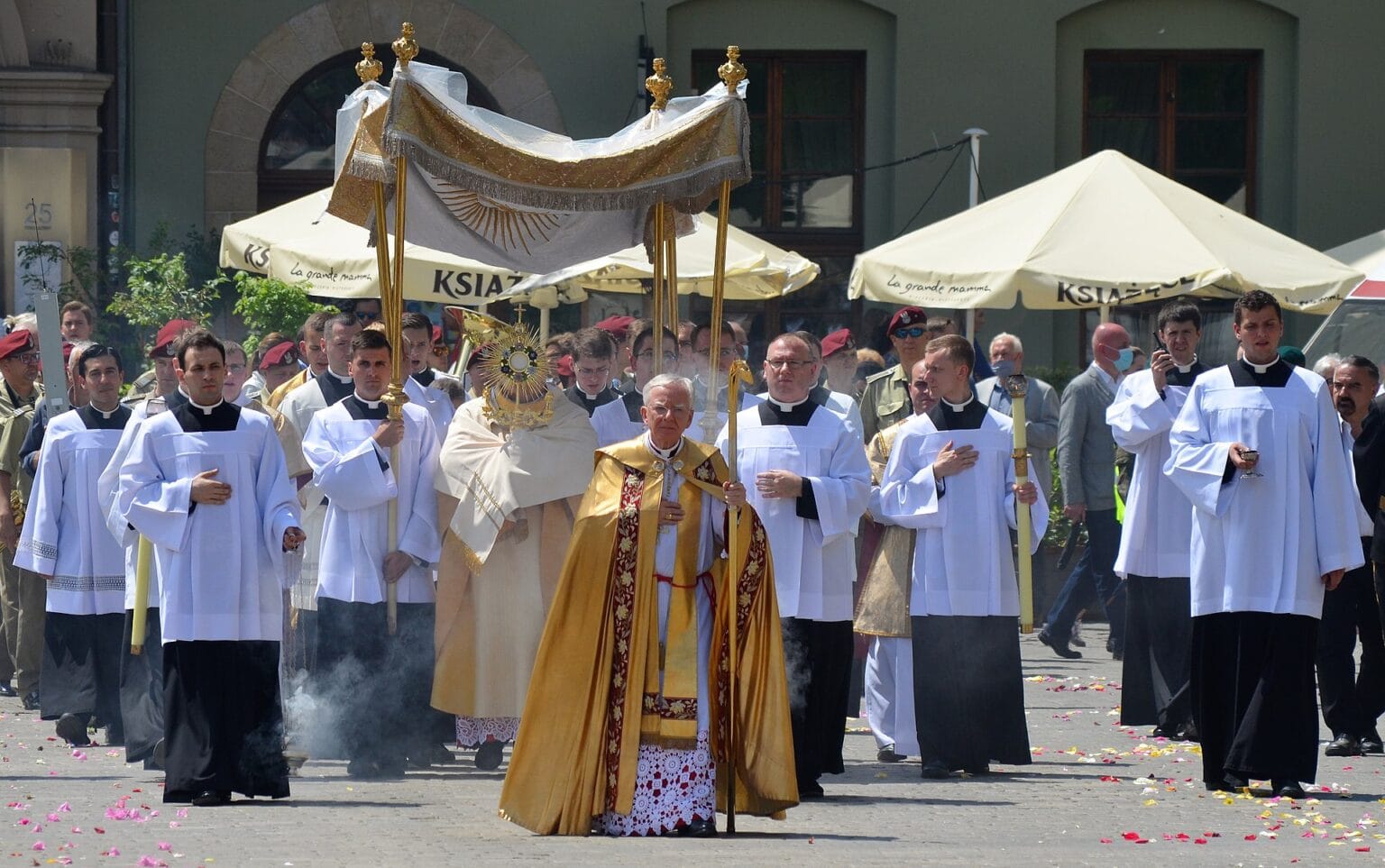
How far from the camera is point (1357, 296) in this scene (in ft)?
49.0

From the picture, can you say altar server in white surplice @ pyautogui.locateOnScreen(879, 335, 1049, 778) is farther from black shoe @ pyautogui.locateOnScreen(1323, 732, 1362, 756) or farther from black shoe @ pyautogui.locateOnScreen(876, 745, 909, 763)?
black shoe @ pyautogui.locateOnScreen(1323, 732, 1362, 756)

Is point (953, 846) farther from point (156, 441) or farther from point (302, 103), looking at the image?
point (302, 103)

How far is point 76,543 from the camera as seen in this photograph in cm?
1116

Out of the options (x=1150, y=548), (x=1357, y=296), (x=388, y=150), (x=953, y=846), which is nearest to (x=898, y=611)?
(x=1150, y=548)

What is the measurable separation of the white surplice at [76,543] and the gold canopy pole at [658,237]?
2.78m

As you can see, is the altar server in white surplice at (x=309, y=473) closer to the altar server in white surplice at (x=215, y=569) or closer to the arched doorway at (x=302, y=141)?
the altar server in white surplice at (x=215, y=569)

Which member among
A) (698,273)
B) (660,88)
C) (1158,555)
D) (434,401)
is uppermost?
(660,88)

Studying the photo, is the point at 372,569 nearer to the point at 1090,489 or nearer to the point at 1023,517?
the point at 1023,517

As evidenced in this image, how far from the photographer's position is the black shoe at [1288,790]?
9398 mm

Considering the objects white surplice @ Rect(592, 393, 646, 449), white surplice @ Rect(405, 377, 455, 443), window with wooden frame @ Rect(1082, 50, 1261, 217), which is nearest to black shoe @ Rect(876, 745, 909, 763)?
white surplice @ Rect(592, 393, 646, 449)

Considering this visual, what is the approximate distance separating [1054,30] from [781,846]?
12110 millimetres

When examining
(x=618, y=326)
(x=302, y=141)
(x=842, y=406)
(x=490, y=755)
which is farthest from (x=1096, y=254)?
(x=302, y=141)

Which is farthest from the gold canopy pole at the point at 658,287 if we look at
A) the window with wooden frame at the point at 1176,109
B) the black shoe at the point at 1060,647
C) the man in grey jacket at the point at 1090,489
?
the window with wooden frame at the point at 1176,109

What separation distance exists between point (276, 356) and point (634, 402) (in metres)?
2.07
